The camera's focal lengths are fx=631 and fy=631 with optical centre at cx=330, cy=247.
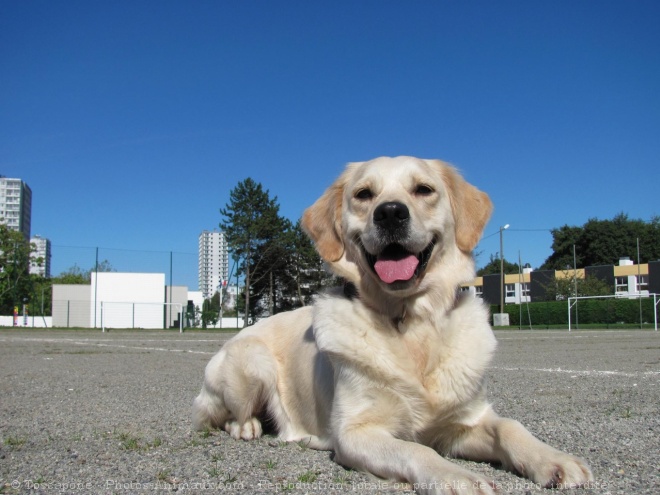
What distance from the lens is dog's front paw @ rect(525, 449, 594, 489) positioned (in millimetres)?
2643

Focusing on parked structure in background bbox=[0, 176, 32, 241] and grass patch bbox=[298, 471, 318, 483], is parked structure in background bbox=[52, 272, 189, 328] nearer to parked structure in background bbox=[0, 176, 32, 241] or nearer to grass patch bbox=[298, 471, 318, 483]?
grass patch bbox=[298, 471, 318, 483]

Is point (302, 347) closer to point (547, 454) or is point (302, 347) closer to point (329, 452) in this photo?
point (329, 452)

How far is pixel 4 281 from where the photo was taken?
1987 inches

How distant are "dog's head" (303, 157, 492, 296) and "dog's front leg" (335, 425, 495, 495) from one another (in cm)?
85

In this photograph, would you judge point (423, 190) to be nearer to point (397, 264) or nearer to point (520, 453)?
point (397, 264)

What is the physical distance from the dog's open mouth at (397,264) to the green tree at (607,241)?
93552 mm

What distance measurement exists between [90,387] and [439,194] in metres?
5.25

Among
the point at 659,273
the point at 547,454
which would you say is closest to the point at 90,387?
the point at 547,454

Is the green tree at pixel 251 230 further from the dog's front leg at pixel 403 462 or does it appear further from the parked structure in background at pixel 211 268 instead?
the dog's front leg at pixel 403 462

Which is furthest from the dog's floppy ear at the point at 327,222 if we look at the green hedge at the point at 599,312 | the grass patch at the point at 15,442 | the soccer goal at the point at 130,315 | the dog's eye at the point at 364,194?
the soccer goal at the point at 130,315

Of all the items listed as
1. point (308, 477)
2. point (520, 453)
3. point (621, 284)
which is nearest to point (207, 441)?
point (308, 477)

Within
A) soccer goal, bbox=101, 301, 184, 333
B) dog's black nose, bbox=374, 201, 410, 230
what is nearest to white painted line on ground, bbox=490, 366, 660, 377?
dog's black nose, bbox=374, 201, 410, 230

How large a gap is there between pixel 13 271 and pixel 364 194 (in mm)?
53537

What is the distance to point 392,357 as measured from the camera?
3.32 m
